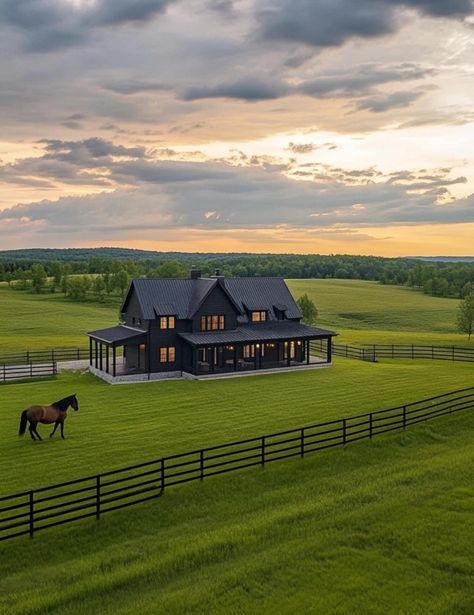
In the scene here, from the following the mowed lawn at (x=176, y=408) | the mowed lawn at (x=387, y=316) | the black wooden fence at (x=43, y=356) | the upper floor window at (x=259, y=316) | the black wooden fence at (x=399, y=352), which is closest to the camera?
the mowed lawn at (x=176, y=408)

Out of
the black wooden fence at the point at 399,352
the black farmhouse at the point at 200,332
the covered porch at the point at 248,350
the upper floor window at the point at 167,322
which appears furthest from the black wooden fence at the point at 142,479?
the black wooden fence at the point at 399,352

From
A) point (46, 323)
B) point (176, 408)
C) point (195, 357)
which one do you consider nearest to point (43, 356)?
point (195, 357)

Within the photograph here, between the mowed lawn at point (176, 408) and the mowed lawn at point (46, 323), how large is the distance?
19.9m

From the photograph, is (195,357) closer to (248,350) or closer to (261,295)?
(248,350)

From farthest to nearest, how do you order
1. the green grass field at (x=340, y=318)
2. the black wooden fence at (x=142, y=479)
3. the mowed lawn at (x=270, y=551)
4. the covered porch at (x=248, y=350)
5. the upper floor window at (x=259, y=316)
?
the green grass field at (x=340, y=318) < the upper floor window at (x=259, y=316) < the covered porch at (x=248, y=350) < the black wooden fence at (x=142, y=479) < the mowed lawn at (x=270, y=551)

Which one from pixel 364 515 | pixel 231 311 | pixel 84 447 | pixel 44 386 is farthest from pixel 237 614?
pixel 231 311

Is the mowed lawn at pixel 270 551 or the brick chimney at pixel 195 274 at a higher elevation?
the brick chimney at pixel 195 274

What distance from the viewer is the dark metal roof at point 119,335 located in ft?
135

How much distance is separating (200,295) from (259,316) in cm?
588

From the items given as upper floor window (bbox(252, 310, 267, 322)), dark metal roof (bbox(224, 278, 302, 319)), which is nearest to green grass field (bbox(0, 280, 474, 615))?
upper floor window (bbox(252, 310, 267, 322))

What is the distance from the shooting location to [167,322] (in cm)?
4312

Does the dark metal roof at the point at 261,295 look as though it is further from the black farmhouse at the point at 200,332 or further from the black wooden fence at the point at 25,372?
the black wooden fence at the point at 25,372

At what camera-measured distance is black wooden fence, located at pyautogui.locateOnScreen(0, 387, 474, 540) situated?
16609 mm

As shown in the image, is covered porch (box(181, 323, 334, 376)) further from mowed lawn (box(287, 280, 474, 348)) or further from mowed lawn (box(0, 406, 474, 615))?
mowed lawn (box(0, 406, 474, 615))
